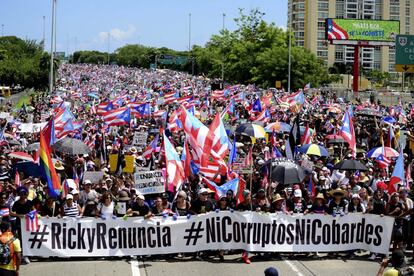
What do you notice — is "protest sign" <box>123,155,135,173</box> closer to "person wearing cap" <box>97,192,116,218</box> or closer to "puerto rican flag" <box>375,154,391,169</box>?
"puerto rican flag" <box>375,154,391,169</box>

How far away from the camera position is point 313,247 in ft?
41.8

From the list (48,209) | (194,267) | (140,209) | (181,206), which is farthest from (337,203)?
(48,209)

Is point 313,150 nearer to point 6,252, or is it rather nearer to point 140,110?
point 6,252

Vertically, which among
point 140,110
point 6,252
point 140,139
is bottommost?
point 6,252

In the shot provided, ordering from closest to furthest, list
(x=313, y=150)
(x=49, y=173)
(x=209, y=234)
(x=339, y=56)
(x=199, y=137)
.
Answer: (x=209, y=234) → (x=49, y=173) → (x=199, y=137) → (x=313, y=150) → (x=339, y=56)

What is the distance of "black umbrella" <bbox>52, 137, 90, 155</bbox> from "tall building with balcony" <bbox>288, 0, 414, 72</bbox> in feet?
350

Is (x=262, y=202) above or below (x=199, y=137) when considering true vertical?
below

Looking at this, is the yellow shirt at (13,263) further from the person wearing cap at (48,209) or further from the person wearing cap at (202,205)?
the person wearing cap at (202,205)

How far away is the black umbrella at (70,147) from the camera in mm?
18250

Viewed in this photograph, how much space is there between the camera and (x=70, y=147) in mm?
18359

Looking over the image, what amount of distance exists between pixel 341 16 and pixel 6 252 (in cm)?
11984

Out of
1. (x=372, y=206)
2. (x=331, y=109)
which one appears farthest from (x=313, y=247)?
(x=331, y=109)

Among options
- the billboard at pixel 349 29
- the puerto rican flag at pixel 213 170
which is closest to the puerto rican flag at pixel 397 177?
the puerto rican flag at pixel 213 170

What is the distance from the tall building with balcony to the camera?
12275 centimetres
